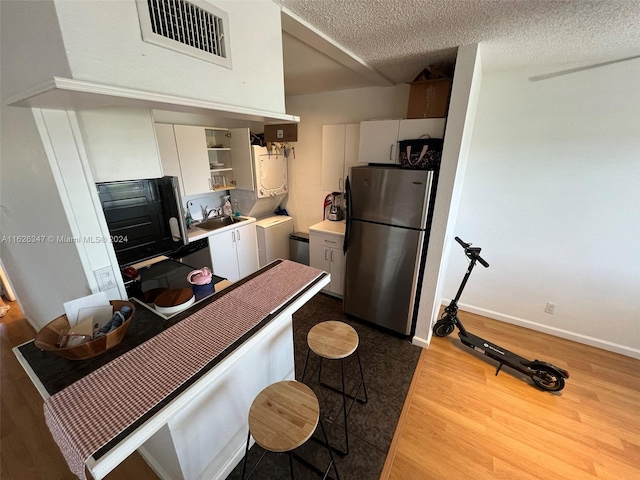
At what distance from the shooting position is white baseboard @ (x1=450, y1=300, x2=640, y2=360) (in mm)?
2365

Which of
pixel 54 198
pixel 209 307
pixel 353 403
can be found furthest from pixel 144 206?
pixel 353 403

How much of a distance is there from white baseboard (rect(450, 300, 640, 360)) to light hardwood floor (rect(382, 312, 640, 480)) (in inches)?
2.5

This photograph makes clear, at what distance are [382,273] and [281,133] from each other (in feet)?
7.05

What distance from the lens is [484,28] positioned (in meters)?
1.50

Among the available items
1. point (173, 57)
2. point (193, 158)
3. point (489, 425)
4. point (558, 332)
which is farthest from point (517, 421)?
point (193, 158)

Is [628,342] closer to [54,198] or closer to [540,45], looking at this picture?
[540,45]

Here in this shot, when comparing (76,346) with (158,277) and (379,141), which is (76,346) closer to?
(158,277)

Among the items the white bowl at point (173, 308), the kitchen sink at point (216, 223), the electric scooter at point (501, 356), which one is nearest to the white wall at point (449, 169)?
the electric scooter at point (501, 356)

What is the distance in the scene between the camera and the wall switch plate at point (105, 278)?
4.28 ft

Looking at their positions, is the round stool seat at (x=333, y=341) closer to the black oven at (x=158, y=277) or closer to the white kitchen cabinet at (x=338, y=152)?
the black oven at (x=158, y=277)

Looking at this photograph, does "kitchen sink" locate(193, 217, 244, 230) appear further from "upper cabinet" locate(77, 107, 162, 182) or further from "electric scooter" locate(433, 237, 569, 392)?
"electric scooter" locate(433, 237, 569, 392)

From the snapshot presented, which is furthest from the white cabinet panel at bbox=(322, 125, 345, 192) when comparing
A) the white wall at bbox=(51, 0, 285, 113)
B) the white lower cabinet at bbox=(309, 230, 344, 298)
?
the white wall at bbox=(51, 0, 285, 113)

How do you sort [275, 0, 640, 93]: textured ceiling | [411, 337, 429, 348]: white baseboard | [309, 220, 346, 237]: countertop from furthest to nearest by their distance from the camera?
[309, 220, 346, 237]: countertop, [411, 337, 429, 348]: white baseboard, [275, 0, 640, 93]: textured ceiling

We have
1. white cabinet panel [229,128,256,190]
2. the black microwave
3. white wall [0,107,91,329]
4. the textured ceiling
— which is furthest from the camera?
white cabinet panel [229,128,256,190]
